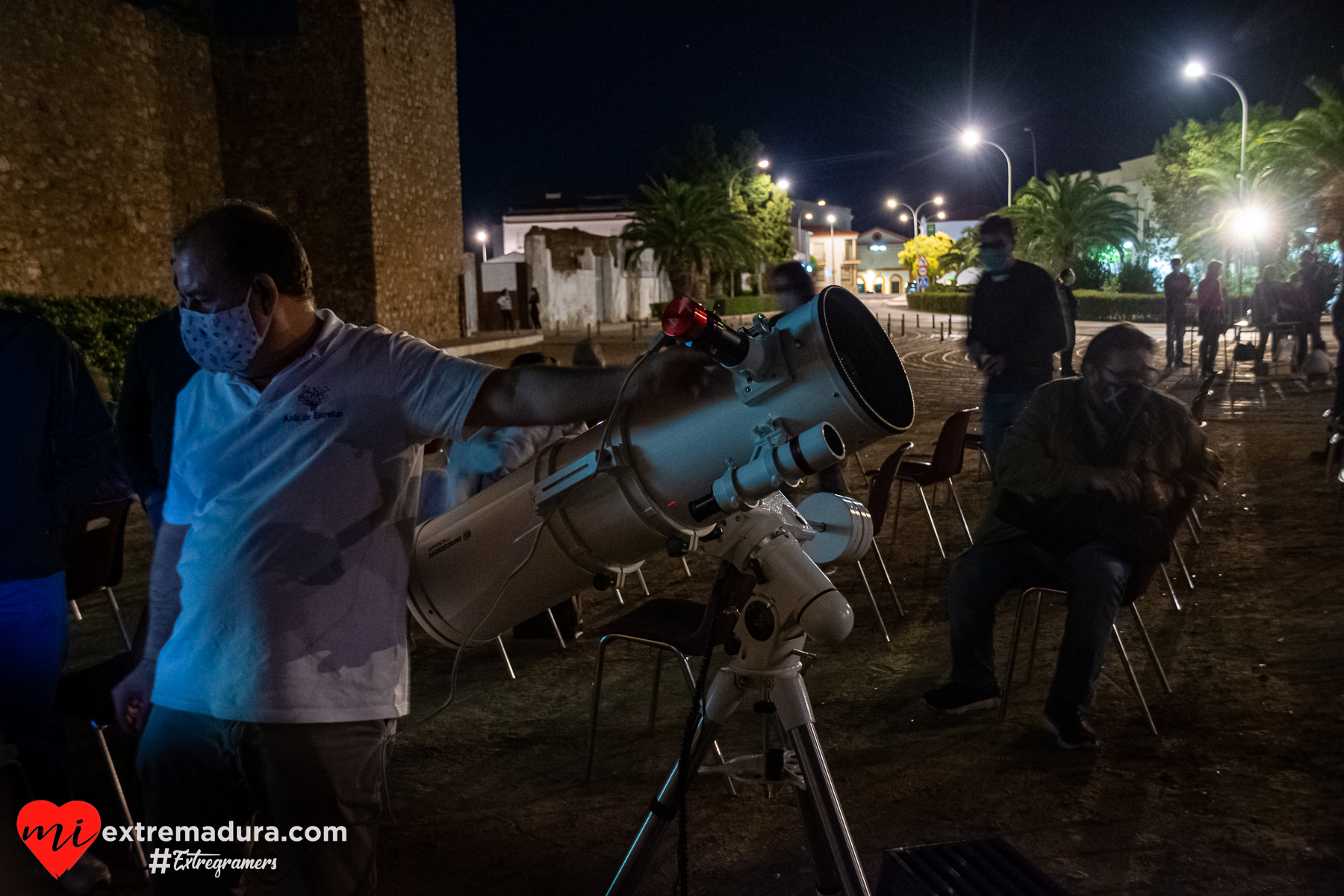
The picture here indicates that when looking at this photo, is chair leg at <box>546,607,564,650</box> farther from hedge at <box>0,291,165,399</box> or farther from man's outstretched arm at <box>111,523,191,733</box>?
hedge at <box>0,291,165,399</box>

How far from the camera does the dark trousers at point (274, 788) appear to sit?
174cm

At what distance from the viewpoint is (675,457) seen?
1554 millimetres

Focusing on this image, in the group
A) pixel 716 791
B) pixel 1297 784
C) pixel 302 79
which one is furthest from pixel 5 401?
pixel 302 79

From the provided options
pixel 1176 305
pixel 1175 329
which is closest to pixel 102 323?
pixel 1176 305

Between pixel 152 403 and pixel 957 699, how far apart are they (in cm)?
325

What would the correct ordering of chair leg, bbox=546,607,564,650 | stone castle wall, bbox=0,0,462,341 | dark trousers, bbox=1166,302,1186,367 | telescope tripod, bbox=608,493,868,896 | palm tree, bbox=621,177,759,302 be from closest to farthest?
telescope tripod, bbox=608,493,868,896
chair leg, bbox=546,607,564,650
stone castle wall, bbox=0,0,462,341
dark trousers, bbox=1166,302,1186,367
palm tree, bbox=621,177,759,302

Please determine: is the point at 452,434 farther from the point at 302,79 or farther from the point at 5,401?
the point at 302,79

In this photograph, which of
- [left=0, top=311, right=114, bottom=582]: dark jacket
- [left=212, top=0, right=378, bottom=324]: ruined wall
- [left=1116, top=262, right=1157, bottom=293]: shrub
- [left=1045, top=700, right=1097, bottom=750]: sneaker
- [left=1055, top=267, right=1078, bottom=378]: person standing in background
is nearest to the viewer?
[left=0, top=311, right=114, bottom=582]: dark jacket

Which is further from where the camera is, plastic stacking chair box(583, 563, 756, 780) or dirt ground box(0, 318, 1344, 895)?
plastic stacking chair box(583, 563, 756, 780)

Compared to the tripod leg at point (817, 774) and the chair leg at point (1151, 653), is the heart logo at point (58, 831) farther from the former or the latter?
the chair leg at point (1151, 653)

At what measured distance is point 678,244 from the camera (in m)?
36.2

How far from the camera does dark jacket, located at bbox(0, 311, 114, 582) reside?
2.74m

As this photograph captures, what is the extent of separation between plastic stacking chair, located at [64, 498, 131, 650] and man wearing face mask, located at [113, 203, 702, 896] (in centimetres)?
197

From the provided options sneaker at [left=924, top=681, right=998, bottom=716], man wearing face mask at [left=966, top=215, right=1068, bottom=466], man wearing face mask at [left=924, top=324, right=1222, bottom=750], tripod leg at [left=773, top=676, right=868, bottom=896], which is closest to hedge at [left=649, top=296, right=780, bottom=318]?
man wearing face mask at [left=966, top=215, right=1068, bottom=466]
